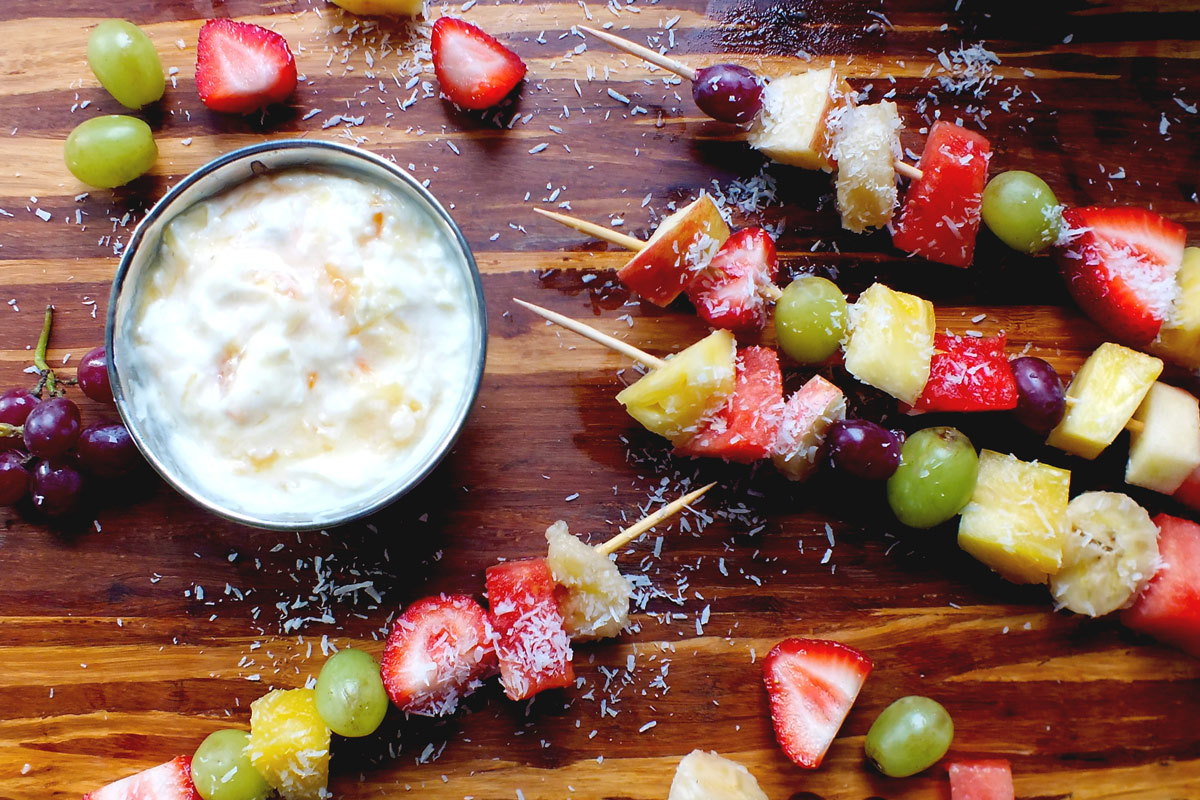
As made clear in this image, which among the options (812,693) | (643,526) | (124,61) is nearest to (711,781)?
(812,693)

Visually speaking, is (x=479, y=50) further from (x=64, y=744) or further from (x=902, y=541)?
(x=64, y=744)

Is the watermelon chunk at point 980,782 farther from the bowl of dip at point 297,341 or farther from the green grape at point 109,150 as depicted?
the green grape at point 109,150

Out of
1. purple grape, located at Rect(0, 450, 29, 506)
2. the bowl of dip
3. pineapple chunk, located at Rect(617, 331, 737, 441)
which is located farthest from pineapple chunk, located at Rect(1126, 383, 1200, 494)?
purple grape, located at Rect(0, 450, 29, 506)

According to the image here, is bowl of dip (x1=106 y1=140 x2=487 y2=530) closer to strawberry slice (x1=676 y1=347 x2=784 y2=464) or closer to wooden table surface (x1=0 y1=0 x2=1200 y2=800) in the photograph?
wooden table surface (x1=0 y1=0 x2=1200 y2=800)

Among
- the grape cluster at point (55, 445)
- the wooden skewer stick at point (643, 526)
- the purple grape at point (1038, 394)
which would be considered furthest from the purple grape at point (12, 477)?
the purple grape at point (1038, 394)

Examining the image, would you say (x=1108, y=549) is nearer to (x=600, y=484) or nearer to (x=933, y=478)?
(x=933, y=478)

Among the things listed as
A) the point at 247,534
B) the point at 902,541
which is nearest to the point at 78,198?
the point at 247,534
